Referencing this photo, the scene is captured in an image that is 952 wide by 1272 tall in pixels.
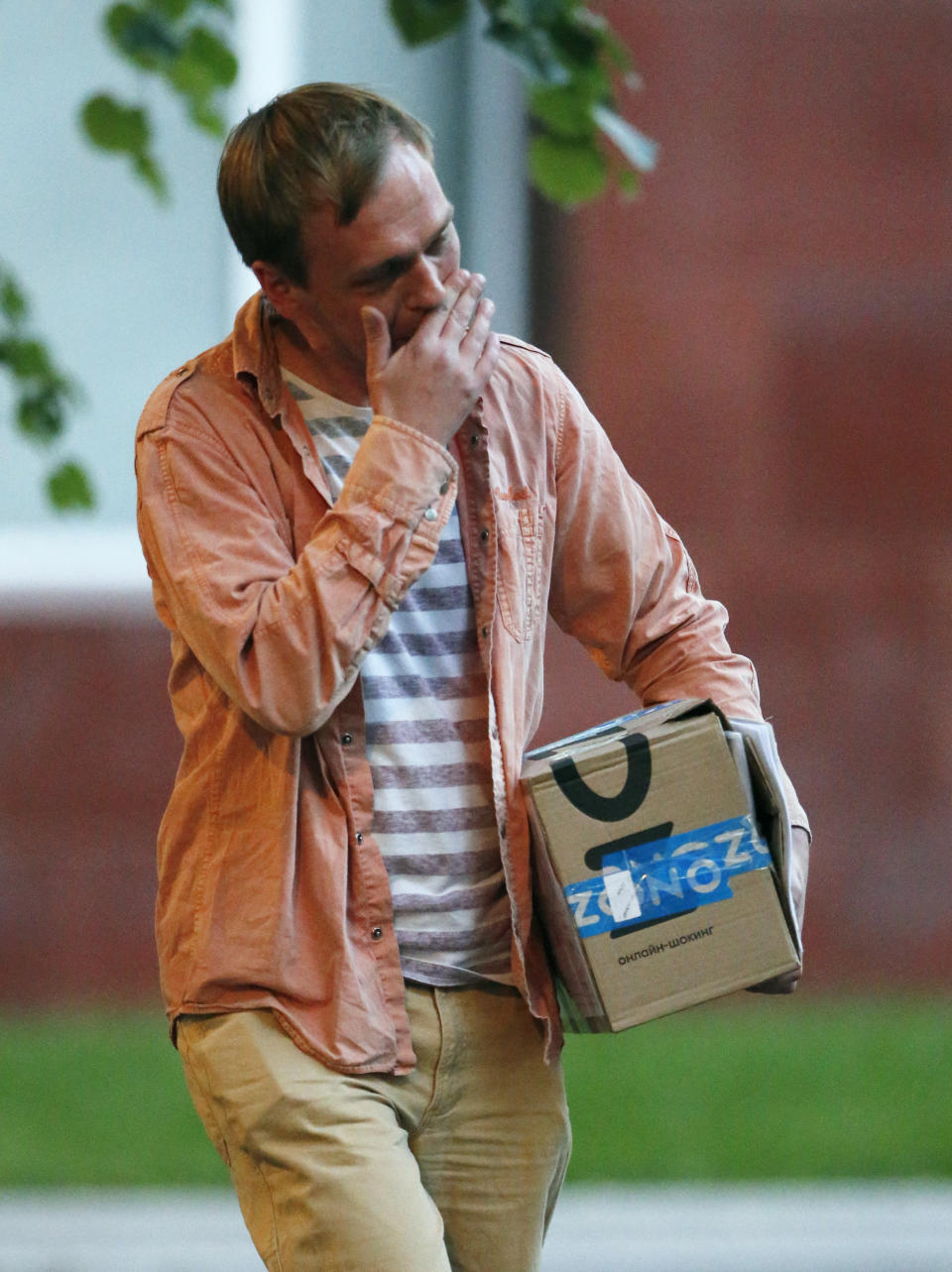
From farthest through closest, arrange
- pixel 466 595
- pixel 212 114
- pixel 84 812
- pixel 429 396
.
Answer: pixel 84 812 < pixel 212 114 < pixel 466 595 < pixel 429 396

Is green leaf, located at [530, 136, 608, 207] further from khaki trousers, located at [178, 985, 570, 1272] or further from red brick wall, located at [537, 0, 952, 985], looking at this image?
red brick wall, located at [537, 0, 952, 985]

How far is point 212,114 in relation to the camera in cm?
404

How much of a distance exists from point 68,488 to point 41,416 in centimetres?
26

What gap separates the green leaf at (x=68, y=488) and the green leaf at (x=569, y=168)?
1318 millimetres

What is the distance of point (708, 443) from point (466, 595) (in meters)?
4.47

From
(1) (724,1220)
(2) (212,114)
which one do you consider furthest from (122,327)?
(1) (724,1220)

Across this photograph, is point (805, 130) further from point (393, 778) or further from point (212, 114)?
→ point (393, 778)

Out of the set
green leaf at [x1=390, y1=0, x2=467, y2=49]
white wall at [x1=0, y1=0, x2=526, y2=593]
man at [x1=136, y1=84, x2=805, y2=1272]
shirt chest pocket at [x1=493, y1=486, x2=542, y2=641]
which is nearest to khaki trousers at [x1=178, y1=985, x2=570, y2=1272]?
man at [x1=136, y1=84, x2=805, y2=1272]

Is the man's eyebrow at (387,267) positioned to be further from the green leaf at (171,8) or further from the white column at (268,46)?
the white column at (268,46)

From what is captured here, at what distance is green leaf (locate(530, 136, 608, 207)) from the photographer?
3340 millimetres

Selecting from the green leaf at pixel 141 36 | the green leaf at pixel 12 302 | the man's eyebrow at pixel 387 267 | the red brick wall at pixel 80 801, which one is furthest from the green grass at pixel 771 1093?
the man's eyebrow at pixel 387 267

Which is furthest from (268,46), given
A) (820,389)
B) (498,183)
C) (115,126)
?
(115,126)

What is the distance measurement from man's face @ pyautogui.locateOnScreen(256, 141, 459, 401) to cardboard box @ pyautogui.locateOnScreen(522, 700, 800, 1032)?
600 millimetres

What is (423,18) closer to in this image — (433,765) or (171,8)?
(171,8)
